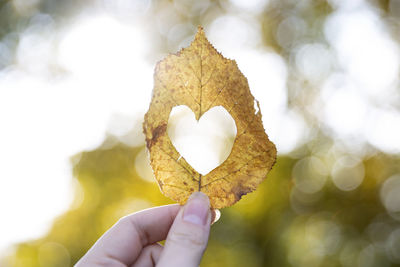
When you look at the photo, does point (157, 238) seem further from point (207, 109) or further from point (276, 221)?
point (276, 221)

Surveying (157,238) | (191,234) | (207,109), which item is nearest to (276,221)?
(157,238)

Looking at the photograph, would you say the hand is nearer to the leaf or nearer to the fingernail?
the fingernail

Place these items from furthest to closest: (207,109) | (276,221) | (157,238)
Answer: (276,221) → (157,238) → (207,109)

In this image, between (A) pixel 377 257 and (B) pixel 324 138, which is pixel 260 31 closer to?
(B) pixel 324 138

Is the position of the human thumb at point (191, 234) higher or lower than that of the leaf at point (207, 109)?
lower

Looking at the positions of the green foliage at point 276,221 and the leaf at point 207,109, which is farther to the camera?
the green foliage at point 276,221

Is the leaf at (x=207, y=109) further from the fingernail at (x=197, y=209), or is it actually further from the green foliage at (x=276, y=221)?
the green foliage at (x=276, y=221)

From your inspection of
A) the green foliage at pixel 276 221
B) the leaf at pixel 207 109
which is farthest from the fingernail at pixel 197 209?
the green foliage at pixel 276 221

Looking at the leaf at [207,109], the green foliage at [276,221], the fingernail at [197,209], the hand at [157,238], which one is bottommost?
the green foliage at [276,221]
